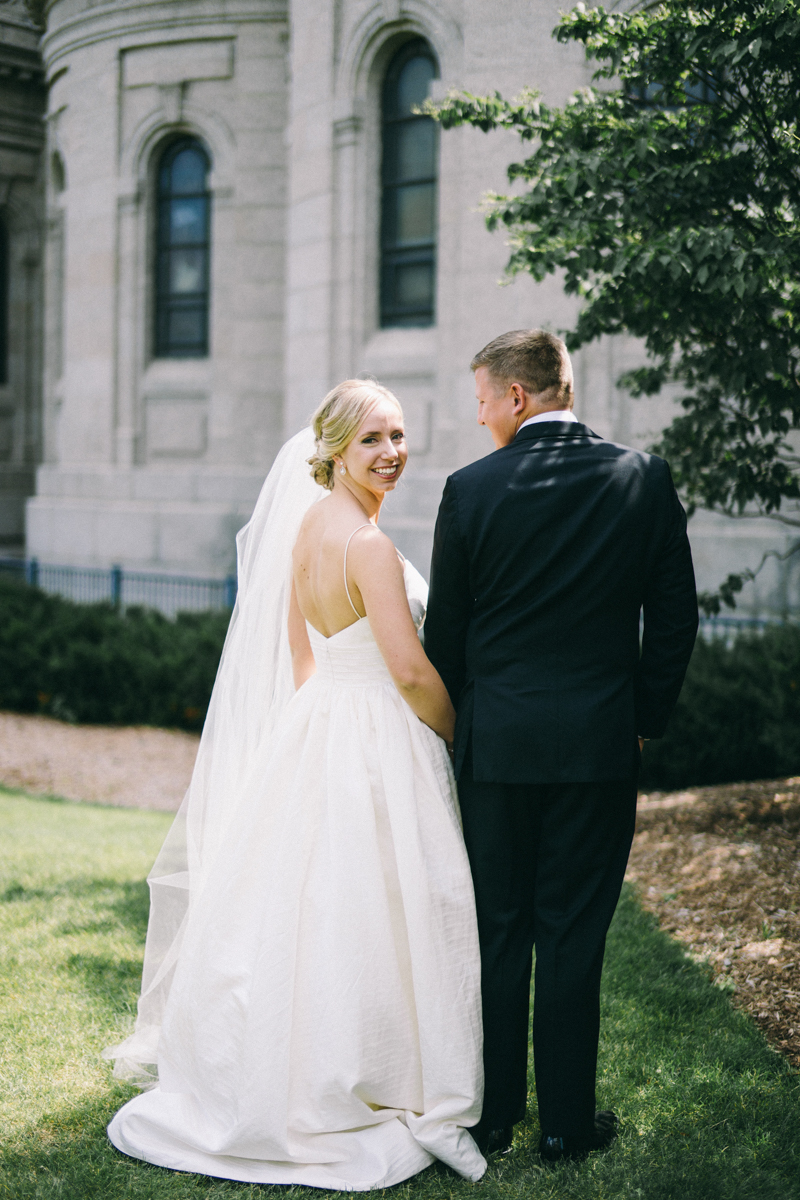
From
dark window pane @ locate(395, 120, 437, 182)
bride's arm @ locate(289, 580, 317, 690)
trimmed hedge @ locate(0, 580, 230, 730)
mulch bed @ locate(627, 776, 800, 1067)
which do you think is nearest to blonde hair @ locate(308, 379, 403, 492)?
bride's arm @ locate(289, 580, 317, 690)

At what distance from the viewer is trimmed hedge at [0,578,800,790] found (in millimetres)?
8094

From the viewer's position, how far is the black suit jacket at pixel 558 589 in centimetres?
293

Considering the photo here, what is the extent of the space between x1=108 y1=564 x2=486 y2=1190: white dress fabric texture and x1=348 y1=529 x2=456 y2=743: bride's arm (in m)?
0.16

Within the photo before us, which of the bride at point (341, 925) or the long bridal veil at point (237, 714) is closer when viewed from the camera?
the bride at point (341, 925)

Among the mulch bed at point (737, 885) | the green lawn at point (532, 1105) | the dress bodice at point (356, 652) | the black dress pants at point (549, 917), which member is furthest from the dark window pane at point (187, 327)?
the black dress pants at point (549, 917)

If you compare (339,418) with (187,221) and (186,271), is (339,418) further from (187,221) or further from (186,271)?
(187,221)

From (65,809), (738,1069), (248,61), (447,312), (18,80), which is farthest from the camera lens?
(18,80)

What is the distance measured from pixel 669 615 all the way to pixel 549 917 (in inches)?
36.3

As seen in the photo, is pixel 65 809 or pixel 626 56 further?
pixel 65 809

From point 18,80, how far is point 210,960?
20693mm

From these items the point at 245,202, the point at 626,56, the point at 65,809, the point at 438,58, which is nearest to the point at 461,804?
the point at 626,56

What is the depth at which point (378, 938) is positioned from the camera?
123 inches

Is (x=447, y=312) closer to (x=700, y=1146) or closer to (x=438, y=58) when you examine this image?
(x=438, y=58)

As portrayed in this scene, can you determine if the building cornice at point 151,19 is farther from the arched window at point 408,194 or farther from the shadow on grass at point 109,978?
the shadow on grass at point 109,978
